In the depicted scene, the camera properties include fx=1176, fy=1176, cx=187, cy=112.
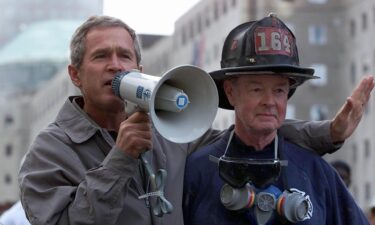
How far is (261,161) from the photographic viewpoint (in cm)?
565

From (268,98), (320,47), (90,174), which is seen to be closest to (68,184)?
(90,174)

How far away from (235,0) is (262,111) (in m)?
71.9

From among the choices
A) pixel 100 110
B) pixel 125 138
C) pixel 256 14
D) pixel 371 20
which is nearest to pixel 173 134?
pixel 125 138

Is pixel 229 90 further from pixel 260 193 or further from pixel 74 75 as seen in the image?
pixel 74 75

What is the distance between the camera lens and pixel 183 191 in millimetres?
5863

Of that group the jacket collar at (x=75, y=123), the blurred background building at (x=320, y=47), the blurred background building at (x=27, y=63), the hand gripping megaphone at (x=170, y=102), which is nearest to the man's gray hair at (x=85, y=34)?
the jacket collar at (x=75, y=123)

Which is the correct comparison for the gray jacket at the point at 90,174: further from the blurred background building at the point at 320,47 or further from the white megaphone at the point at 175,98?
the blurred background building at the point at 320,47

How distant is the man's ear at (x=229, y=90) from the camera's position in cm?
587

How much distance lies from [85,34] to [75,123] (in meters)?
0.43

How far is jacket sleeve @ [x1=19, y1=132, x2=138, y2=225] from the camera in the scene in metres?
5.22

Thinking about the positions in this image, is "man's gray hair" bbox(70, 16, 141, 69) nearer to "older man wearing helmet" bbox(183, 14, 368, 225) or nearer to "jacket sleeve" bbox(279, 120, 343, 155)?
"older man wearing helmet" bbox(183, 14, 368, 225)

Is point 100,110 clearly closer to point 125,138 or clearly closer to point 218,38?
point 125,138

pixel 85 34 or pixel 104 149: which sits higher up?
pixel 85 34

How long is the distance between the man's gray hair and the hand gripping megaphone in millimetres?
358
